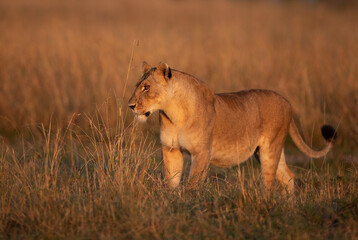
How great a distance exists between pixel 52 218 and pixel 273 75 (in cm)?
719

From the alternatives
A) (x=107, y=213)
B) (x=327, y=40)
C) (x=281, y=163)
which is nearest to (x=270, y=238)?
(x=107, y=213)

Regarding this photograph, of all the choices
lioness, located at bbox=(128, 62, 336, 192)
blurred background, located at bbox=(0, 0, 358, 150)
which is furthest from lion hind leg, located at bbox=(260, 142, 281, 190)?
blurred background, located at bbox=(0, 0, 358, 150)

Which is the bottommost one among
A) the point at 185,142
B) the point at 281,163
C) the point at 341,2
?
the point at 281,163

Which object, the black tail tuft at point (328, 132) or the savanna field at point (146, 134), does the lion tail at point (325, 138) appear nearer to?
the black tail tuft at point (328, 132)

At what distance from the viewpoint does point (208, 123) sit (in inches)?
199

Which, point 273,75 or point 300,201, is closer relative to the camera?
point 300,201

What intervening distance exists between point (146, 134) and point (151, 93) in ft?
6.20

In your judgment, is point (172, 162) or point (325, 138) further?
point (325, 138)

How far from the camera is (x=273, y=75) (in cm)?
1011

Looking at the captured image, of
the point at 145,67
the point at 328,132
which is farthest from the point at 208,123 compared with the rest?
the point at 328,132

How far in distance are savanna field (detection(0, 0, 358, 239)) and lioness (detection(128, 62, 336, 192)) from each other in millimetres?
215

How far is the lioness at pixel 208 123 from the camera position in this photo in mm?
4820

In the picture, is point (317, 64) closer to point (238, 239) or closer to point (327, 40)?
point (327, 40)

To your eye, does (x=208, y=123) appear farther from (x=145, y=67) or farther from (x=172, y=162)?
(x=145, y=67)
